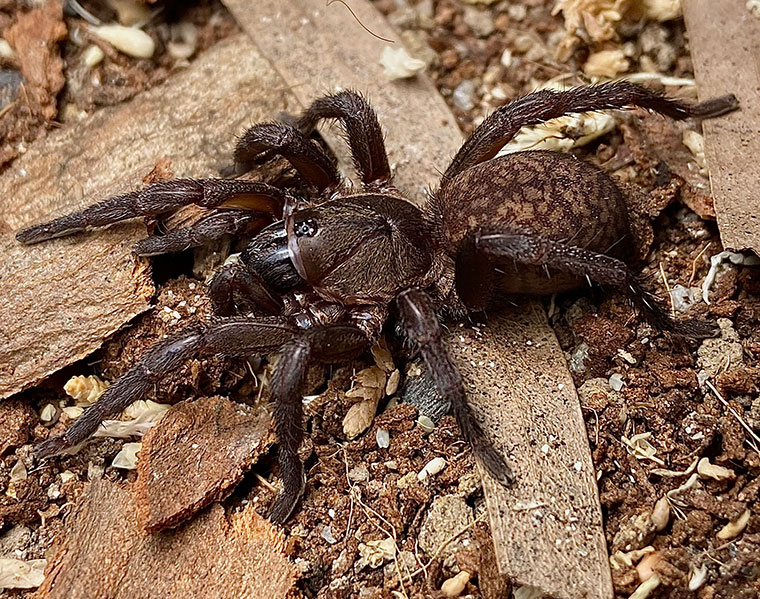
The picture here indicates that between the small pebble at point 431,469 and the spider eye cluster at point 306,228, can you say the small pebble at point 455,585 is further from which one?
the spider eye cluster at point 306,228

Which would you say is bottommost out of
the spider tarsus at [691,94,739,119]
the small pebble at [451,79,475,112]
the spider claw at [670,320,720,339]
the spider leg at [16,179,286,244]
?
the spider claw at [670,320,720,339]

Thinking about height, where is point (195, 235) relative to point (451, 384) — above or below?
above

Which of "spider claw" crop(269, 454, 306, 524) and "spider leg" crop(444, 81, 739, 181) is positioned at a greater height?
"spider leg" crop(444, 81, 739, 181)

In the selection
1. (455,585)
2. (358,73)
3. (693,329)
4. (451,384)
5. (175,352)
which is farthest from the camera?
(358,73)

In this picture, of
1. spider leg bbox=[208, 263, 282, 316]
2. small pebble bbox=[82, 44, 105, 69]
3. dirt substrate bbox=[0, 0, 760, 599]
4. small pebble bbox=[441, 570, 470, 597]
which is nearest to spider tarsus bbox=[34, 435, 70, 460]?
dirt substrate bbox=[0, 0, 760, 599]

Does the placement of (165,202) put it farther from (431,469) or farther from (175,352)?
(431,469)

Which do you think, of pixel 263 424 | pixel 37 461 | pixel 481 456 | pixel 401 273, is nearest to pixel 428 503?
pixel 481 456

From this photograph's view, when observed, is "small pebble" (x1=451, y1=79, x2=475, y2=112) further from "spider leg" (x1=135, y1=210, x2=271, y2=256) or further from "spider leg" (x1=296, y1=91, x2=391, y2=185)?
"spider leg" (x1=135, y1=210, x2=271, y2=256)

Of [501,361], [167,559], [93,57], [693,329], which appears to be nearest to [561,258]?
[501,361]
